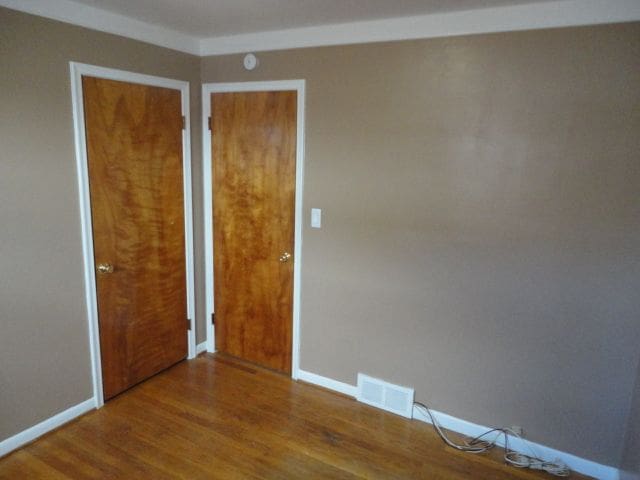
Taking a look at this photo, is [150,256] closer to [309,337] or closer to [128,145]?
[128,145]

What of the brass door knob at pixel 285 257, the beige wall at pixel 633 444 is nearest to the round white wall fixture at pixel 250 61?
the brass door knob at pixel 285 257

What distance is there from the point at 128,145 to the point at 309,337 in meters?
1.81

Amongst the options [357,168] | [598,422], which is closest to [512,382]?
[598,422]

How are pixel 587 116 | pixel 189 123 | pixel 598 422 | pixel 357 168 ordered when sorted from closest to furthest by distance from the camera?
1. pixel 587 116
2. pixel 598 422
3. pixel 357 168
4. pixel 189 123

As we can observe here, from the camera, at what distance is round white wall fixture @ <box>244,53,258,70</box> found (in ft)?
9.55

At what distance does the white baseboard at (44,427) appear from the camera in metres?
2.30

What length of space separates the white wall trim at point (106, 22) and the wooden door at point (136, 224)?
30 centimetres

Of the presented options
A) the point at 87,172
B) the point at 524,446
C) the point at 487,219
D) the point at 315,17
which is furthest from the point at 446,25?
the point at 524,446

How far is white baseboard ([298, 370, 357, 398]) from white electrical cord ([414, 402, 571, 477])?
57cm

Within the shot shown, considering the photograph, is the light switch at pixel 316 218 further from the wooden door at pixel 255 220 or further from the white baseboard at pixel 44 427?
the white baseboard at pixel 44 427

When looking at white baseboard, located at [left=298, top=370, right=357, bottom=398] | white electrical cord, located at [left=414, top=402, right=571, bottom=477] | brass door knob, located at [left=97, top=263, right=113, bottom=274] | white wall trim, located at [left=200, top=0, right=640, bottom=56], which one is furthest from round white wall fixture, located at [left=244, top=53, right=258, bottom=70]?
white electrical cord, located at [left=414, top=402, right=571, bottom=477]

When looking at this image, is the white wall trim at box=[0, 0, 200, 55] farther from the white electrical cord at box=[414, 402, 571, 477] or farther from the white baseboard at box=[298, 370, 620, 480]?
the white electrical cord at box=[414, 402, 571, 477]

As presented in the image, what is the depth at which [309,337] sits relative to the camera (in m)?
3.09

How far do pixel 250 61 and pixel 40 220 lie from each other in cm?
168
